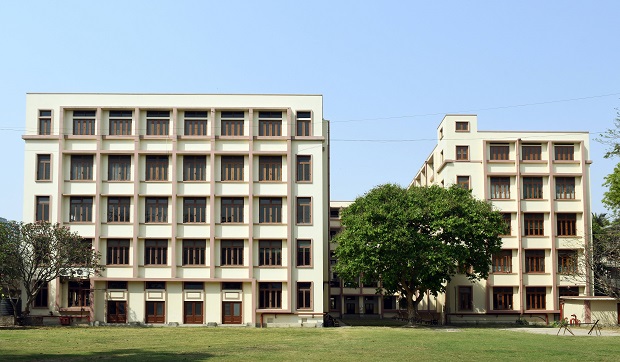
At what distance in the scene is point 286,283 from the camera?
63.8m

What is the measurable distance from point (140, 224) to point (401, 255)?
71.8 feet

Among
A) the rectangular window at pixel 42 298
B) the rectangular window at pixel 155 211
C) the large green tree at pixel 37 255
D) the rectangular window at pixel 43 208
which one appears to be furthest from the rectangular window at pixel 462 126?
the rectangular window at pixel 42 298

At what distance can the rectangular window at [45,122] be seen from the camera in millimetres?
64062

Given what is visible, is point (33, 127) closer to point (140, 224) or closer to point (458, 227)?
point (140, 224)

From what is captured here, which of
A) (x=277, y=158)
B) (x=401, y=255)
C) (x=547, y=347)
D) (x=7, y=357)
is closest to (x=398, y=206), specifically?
(x=401, y=255)

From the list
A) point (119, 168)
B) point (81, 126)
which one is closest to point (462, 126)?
point (119, 168)

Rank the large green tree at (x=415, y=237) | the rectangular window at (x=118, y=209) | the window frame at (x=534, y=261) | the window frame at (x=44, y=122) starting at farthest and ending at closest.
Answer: the window frame at (x=534, y=261)
the rectangular window at (x=118, y=209)
the window frame at (x=44, y=122)
the large green tree at (x=415, y=237)

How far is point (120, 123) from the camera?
64562 millimetres

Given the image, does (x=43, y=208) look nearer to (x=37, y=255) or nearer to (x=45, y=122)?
(x=37, y=255)

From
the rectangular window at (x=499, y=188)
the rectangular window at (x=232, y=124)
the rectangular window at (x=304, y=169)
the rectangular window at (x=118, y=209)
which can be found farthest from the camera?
the rectangular window at (x=499, y=188)

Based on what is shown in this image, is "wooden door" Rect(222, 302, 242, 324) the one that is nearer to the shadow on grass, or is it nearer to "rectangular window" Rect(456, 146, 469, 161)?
"rectangular window" Rect(456, 146, 469, 161)

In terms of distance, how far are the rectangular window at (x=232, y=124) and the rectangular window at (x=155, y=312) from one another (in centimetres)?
1528

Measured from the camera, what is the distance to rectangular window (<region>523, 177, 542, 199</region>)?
72.1 meters

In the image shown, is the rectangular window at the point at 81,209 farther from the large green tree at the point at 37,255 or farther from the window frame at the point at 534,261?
the window frame at the point at 534,261
